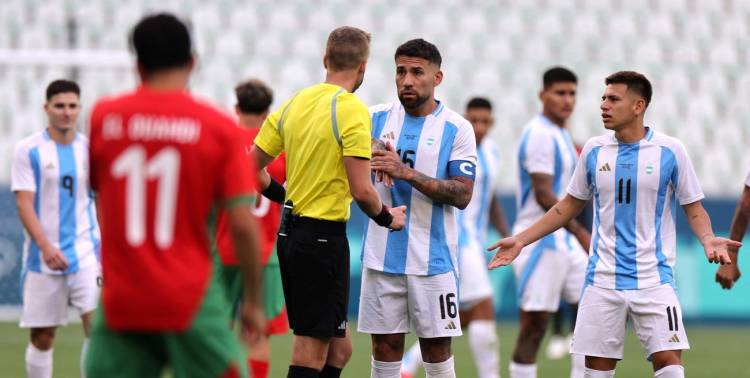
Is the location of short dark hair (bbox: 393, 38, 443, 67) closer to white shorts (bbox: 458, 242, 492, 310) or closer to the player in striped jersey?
the player in striped jersey

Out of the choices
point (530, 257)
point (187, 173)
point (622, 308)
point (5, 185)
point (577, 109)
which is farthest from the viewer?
point (577, 109)

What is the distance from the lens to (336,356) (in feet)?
23.0

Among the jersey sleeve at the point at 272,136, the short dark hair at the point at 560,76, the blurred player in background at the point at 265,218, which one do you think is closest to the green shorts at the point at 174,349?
the jersey sleeve at the point at 272,136

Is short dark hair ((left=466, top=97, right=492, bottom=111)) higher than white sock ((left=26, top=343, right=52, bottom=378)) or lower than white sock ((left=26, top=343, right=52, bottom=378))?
higher

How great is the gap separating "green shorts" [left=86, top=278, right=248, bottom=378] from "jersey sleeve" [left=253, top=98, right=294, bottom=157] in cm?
213

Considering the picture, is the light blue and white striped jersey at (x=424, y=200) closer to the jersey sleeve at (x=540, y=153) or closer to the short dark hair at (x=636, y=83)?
the short dark hair at (x=636, y=83)

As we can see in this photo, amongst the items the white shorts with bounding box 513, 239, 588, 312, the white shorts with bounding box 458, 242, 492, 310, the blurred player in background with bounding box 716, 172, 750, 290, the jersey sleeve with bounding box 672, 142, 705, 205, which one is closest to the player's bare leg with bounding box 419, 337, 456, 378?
the jersey sleeve with bounding box 672, 142, 705, 205

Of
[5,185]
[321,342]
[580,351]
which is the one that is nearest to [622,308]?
[580,351]

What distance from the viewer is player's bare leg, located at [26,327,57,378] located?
8.35 meters

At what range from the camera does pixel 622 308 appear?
22.4 feet

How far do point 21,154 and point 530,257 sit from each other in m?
3.81

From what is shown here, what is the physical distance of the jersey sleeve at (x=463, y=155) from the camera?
6.97 m

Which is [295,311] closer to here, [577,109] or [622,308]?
[622,308]

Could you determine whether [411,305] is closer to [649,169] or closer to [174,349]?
[649,169]
